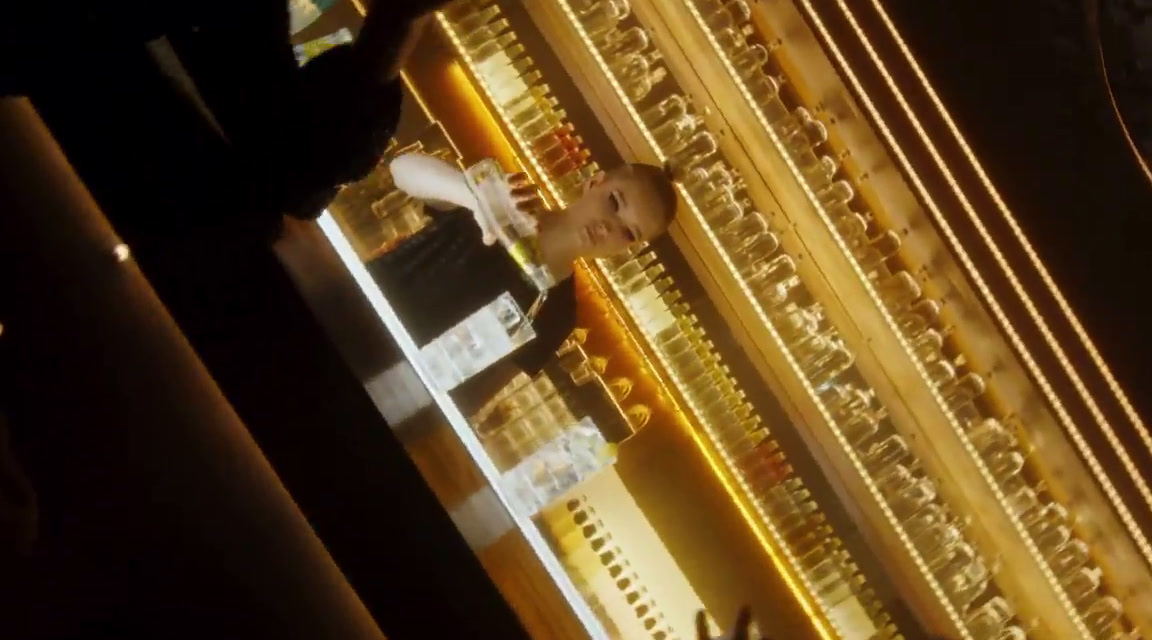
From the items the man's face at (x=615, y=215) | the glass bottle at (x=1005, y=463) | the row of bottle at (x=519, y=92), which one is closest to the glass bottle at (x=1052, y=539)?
the glass bottle at (x=1005, y=463)

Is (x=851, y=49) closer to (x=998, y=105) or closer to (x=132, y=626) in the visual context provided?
(x=998, y=105)

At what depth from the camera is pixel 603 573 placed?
119cm

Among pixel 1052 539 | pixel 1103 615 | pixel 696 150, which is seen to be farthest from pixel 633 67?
pixel 1103 615

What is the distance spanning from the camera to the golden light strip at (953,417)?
1.27m

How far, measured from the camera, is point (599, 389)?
1276 mm

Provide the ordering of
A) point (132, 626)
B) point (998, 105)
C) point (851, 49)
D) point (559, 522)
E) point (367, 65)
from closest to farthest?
point (367, 65) < point (132, 626) < point (559, 522) < point (851, 49) < point (998, 105)

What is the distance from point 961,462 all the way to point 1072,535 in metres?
0.21

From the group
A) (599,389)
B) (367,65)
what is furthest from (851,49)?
(367,65)

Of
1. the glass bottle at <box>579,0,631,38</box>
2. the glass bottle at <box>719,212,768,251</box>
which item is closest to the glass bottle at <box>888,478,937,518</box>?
the glass bottle at <box>719,212,768,251</box>

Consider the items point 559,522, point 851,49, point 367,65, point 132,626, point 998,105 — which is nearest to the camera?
point 367,65

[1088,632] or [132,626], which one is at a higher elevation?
[132,626]

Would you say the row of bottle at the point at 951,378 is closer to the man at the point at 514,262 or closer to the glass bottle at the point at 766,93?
the glass bottle at the point at 766,93

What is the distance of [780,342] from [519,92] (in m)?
0.54

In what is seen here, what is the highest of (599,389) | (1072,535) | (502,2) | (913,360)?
(502,2)
